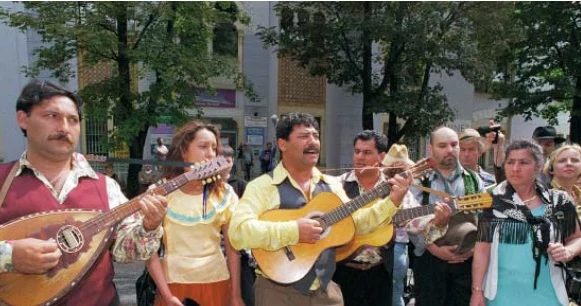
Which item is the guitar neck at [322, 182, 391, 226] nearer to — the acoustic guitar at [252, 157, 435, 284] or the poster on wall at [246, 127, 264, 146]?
the acoustic guitar at [252, 157, 435, 284]

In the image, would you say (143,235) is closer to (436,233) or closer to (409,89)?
(436,233)

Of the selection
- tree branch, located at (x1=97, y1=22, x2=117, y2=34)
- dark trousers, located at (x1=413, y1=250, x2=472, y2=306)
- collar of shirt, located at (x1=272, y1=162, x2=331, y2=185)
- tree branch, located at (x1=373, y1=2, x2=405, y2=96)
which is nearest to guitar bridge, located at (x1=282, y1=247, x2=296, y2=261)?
collar of shirt, located at (x1=272, y1=162, x2=331, y2=185)

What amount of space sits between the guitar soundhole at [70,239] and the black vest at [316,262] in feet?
3.85

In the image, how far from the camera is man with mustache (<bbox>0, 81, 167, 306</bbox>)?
2.23m

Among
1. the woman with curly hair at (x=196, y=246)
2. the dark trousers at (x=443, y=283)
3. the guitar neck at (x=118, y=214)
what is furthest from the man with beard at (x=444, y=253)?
the guitar neck at (x=118, y=214)

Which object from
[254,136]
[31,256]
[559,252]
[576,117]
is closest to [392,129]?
[576,117]

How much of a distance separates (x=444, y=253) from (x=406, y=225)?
34 centimetres

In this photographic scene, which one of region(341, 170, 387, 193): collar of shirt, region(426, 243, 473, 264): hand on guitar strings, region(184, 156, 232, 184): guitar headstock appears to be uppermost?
region(184, 156, 232, 184): guitar headstock

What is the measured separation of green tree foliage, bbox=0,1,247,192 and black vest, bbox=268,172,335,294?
24.2 feet

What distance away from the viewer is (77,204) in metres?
2.33

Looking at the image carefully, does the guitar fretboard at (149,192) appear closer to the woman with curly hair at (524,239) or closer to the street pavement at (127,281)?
the woman with curly hair at (524,239)

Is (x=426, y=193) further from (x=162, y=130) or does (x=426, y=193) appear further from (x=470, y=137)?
(x=162, y=130)

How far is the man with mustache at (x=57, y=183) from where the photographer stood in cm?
223

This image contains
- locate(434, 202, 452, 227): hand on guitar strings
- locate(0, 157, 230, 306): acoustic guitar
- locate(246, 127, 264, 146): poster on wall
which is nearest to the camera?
locate(0, 157, 230, 306): acoustic guitar
